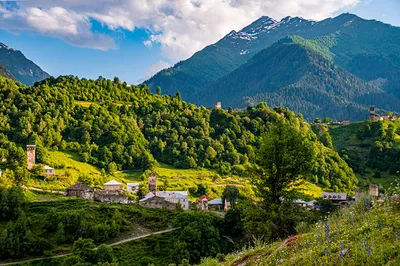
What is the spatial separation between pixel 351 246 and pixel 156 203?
67023mm

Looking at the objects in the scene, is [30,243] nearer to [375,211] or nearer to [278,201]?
[278,201]

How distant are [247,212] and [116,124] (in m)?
99.7

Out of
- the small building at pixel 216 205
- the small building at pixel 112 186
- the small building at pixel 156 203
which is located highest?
the small building at pixel 112 186

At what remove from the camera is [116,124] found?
122m

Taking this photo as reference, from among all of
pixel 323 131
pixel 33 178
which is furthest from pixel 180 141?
pixel 323 131

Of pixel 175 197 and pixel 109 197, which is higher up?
pixel 175 197

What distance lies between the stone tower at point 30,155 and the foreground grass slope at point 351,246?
275ft

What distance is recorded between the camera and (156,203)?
7544 centimetres

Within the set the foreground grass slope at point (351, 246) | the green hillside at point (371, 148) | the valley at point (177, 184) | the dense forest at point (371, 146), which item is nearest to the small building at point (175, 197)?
the valley at point (177, 184)

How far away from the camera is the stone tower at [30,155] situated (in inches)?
3547

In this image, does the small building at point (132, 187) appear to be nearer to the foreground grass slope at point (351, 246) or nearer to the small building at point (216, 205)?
the small building at point (216, 205)

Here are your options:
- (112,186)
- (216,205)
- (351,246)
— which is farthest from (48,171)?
(351,246)

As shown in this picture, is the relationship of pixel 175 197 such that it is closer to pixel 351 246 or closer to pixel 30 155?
pixel 30 155

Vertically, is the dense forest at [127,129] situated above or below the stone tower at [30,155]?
above
